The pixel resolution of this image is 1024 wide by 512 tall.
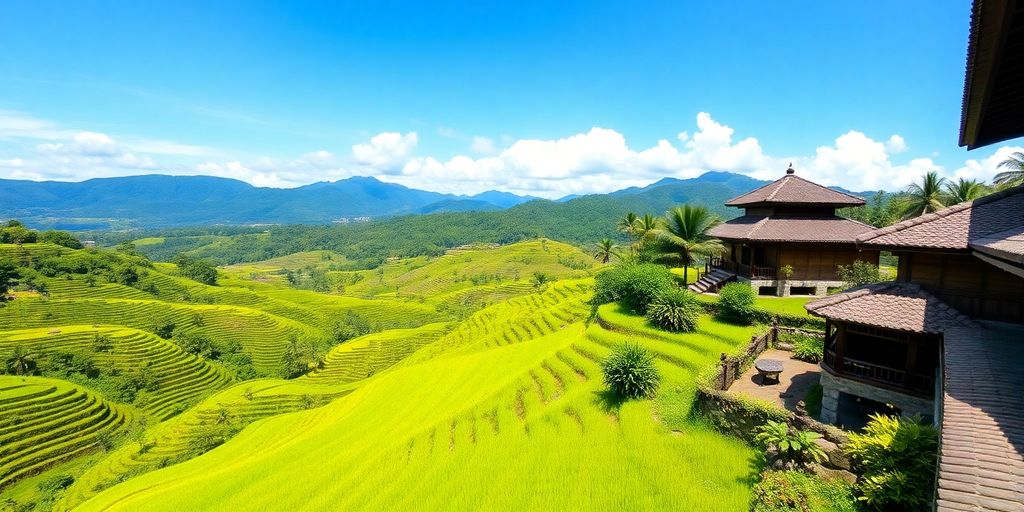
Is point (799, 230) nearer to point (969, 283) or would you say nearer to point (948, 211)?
point (948, 211)

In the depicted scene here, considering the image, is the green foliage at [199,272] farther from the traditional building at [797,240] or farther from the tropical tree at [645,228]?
the traditional building at [797,240]

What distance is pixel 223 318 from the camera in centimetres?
9244

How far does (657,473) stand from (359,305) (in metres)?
123

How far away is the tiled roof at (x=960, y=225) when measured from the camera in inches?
368

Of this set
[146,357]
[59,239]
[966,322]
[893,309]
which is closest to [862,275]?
[893,309]

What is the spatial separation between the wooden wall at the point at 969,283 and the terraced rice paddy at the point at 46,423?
216 feet

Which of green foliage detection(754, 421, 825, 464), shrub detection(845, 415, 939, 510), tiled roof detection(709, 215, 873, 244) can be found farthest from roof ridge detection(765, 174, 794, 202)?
shrub detection(845, 415, 939, 510)

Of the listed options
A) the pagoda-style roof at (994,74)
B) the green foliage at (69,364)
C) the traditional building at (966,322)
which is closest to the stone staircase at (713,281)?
the traditional building at (966,322)

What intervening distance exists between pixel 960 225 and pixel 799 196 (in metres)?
17.9

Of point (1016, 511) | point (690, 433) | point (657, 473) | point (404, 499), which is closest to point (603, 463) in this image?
point (657, 473)

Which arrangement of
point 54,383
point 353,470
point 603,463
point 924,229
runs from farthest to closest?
point 54,383 → point 353,470 → point 603,463 → point 924,229

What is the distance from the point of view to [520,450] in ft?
46.9

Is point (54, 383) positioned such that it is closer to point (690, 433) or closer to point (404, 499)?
point (404, 499)

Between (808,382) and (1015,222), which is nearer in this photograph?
(1015,222)
